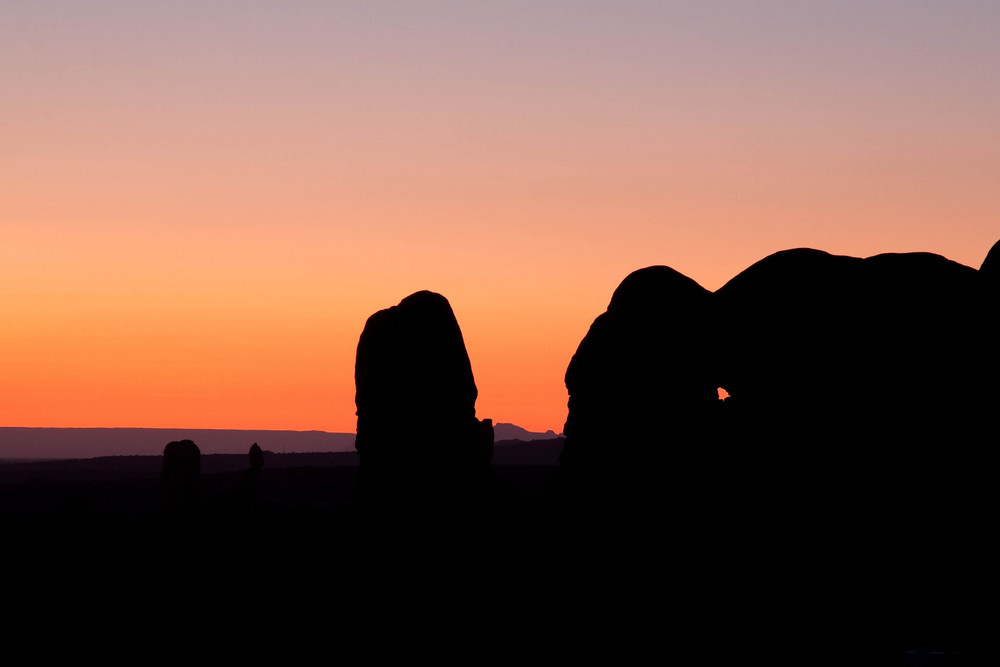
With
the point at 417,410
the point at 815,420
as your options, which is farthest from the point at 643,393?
the point at 417,410

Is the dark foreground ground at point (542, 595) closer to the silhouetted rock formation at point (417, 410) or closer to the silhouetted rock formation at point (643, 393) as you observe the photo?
the silhouetted rock formation at point (417, 410)

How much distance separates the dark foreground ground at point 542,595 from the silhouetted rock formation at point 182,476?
59.9ft

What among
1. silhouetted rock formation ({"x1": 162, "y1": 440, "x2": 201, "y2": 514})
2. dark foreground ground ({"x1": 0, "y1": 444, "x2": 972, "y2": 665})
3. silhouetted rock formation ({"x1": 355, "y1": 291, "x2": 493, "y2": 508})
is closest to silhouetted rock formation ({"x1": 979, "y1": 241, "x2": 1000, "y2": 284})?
dark foreground ground ({"x1": 0, "y1": 444, "x2": 972, "y2": 665})

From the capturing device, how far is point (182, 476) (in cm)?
4906

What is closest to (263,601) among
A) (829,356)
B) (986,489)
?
(829,356)

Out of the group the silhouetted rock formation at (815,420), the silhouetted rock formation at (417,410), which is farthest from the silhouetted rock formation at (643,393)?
the silhouetted rock formation at (417,410)

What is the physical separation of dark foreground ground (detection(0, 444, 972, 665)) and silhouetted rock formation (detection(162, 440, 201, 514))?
59.9 feet

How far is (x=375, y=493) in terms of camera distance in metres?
24.8

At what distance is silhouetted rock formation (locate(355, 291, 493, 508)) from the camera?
2450cm

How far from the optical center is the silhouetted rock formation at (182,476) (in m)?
49.1

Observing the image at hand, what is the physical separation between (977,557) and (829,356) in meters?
4.00

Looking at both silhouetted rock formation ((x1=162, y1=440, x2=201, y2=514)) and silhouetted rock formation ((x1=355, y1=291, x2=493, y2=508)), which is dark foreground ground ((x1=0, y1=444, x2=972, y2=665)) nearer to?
silhouetted rock formation ((x1=355, y1=291, x2=493, y2=508))

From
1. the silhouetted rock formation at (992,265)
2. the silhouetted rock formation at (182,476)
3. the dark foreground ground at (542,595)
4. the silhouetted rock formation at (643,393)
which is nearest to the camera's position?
the dark foreground ground at (542,595)

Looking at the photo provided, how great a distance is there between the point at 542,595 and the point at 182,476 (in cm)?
2958
